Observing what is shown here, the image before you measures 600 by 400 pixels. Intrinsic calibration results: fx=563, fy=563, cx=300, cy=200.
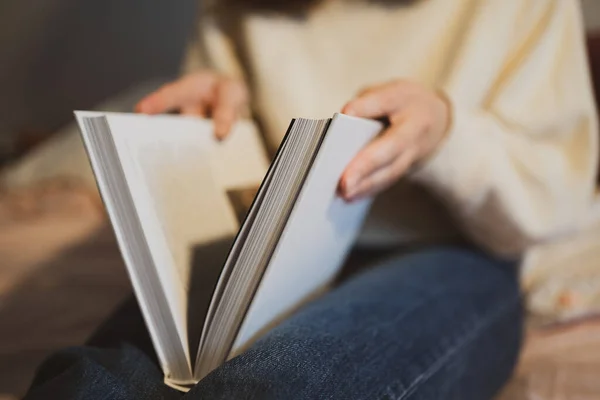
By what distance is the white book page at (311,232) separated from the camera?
351mm

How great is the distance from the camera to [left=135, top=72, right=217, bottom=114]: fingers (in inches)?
22.0

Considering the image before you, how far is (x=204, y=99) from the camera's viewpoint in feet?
2.11

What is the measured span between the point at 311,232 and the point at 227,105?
242 mm

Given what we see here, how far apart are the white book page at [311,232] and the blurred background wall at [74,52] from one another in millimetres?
1429

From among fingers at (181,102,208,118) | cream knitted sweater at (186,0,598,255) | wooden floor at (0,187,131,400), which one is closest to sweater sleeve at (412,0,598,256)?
cream knitted sweater at (186,0,598,255)

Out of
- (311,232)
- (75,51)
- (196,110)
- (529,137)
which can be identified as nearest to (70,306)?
(196,110)

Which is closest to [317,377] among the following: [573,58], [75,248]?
[573,58]

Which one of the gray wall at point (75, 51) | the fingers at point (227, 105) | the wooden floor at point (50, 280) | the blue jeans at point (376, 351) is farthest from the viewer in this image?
the gray wall at point (75, 51)

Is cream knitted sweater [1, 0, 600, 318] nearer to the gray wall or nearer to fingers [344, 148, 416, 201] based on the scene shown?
fingers [344, 148, 416, 201]

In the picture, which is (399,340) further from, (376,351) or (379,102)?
(379,102)

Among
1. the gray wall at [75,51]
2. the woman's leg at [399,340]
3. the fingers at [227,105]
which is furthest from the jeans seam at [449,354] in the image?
the gray wall at [75,51]

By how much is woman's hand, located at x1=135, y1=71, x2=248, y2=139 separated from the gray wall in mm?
1165

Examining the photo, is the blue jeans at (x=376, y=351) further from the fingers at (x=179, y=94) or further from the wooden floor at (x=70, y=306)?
the fingers at (x=179, y=94)

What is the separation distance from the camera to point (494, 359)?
534 millimetres
